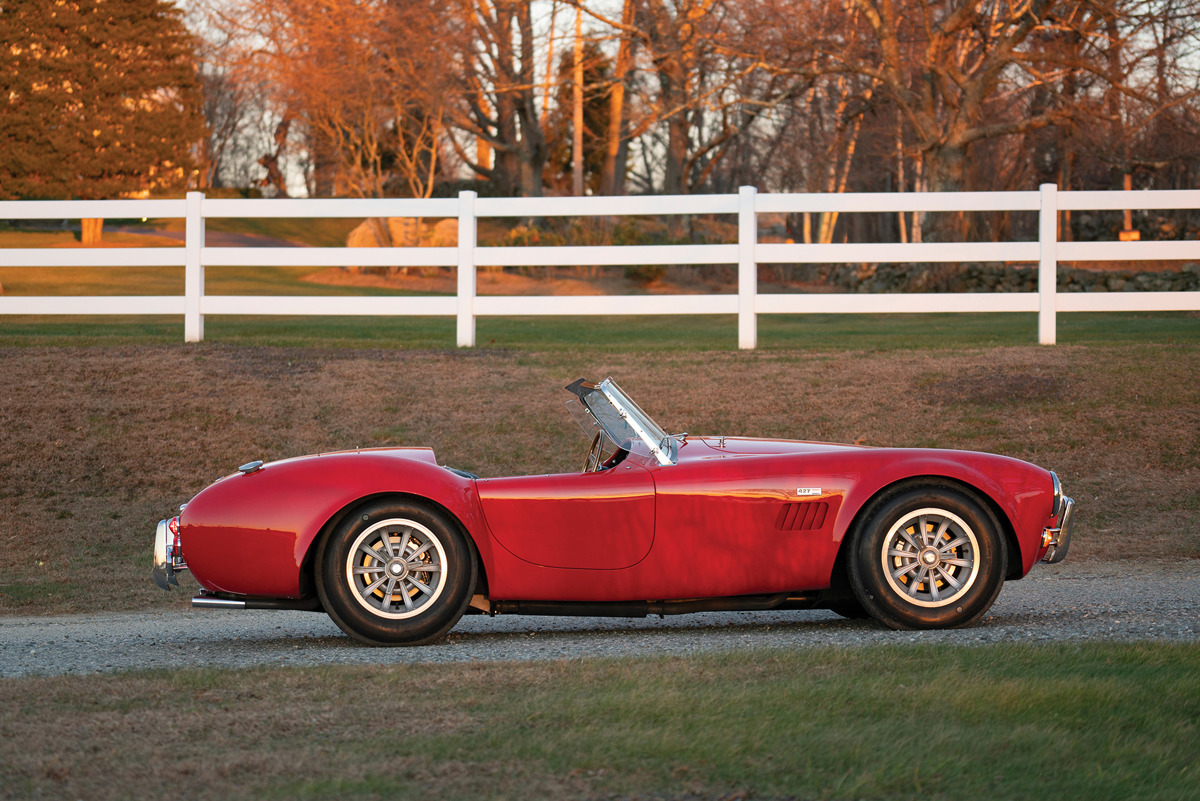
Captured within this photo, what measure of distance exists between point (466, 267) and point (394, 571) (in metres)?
8.24

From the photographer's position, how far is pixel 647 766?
10.6 feet

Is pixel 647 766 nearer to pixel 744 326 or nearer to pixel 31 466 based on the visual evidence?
pixel 31 466

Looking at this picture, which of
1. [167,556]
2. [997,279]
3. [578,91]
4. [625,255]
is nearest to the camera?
[167,556]

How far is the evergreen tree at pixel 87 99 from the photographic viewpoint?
4344cm

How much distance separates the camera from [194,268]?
43.0 feet

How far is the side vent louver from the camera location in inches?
200

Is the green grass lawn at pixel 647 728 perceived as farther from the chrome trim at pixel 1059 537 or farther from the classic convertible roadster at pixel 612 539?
the chrome trim at pixel 1059 537

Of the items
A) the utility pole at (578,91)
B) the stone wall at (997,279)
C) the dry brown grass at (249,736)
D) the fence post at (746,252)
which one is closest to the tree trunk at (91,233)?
the utility pole at (578,91)

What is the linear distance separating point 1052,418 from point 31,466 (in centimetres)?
857

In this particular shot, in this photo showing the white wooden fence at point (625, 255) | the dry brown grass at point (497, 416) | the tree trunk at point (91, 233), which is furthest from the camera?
the tree trunk at point (91, 233)

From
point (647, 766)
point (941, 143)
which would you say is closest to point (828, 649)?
point (647, 766)

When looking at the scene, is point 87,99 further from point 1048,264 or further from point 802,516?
point 802,516

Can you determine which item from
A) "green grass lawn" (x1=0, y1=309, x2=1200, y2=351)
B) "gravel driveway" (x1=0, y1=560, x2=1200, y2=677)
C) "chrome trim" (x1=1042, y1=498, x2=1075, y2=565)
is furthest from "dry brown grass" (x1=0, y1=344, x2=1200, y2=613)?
"chrome trim" (x1=1042, y1=498, x2=1075, y2=565)

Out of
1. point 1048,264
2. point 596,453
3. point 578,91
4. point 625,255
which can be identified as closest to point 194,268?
point 625,255
